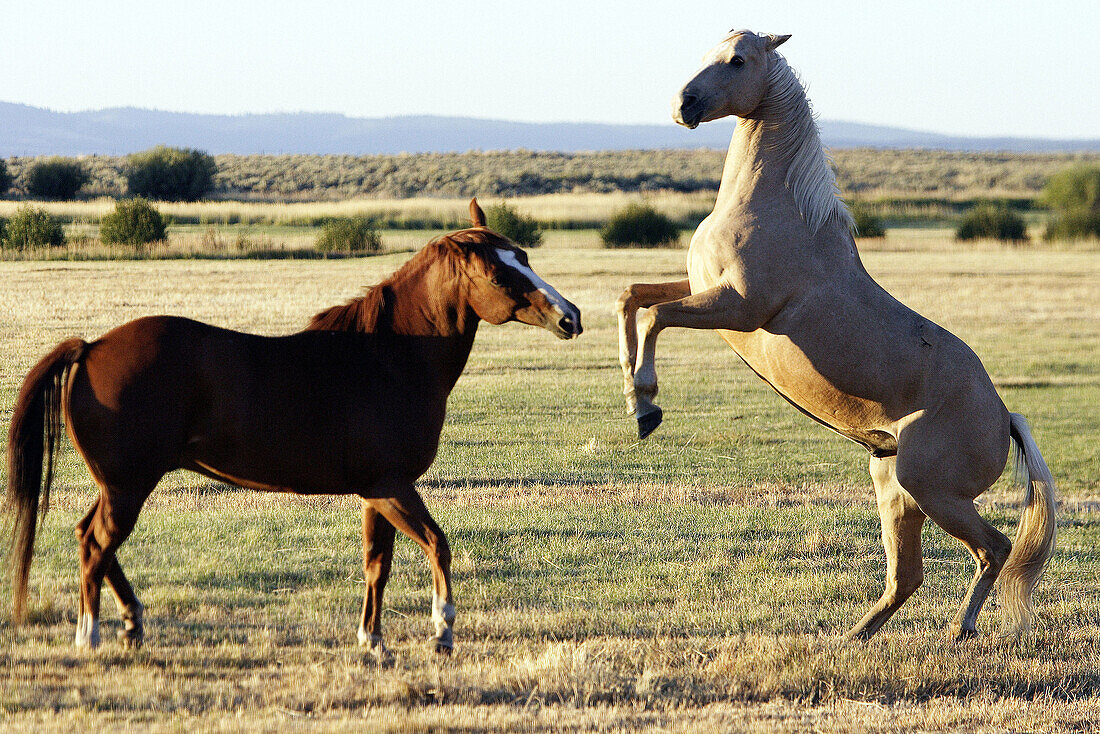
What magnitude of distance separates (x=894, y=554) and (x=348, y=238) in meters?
28.9

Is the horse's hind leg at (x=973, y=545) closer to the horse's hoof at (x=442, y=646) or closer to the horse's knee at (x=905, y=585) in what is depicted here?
the horse's knee at (x=905, y=585)

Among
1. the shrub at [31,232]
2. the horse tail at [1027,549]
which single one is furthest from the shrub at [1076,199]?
the shrub at [31,232]

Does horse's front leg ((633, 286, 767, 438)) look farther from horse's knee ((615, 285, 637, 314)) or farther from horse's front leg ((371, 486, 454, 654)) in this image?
horse's front leg ((371, 486, 454, 654))

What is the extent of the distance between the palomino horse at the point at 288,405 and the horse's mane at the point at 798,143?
1.58 m

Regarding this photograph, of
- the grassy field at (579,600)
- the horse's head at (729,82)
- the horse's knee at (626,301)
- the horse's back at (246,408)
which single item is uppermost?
the horse's head at (729,82)

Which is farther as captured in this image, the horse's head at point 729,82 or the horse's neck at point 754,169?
the horse's neck at point 754,169

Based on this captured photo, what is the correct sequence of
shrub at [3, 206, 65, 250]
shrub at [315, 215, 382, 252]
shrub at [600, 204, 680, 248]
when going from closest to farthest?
shrub at [3, 206, 65, 250]
shrub at [315, 215, 382, 252]
shrub at [600, 204, 680, 248]

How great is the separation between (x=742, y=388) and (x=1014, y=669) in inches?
454

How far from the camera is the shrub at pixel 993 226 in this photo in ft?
134

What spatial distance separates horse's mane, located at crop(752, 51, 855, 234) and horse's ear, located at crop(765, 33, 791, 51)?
0.14 feet

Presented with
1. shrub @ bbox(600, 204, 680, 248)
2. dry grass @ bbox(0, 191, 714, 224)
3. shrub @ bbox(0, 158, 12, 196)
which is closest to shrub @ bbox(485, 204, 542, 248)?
dry grass @ bbox(0, 191, 714, 224)

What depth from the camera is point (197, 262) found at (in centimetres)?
2467

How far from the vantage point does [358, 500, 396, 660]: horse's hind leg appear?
529 cm

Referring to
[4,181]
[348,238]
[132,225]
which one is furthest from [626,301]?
[4,181]
